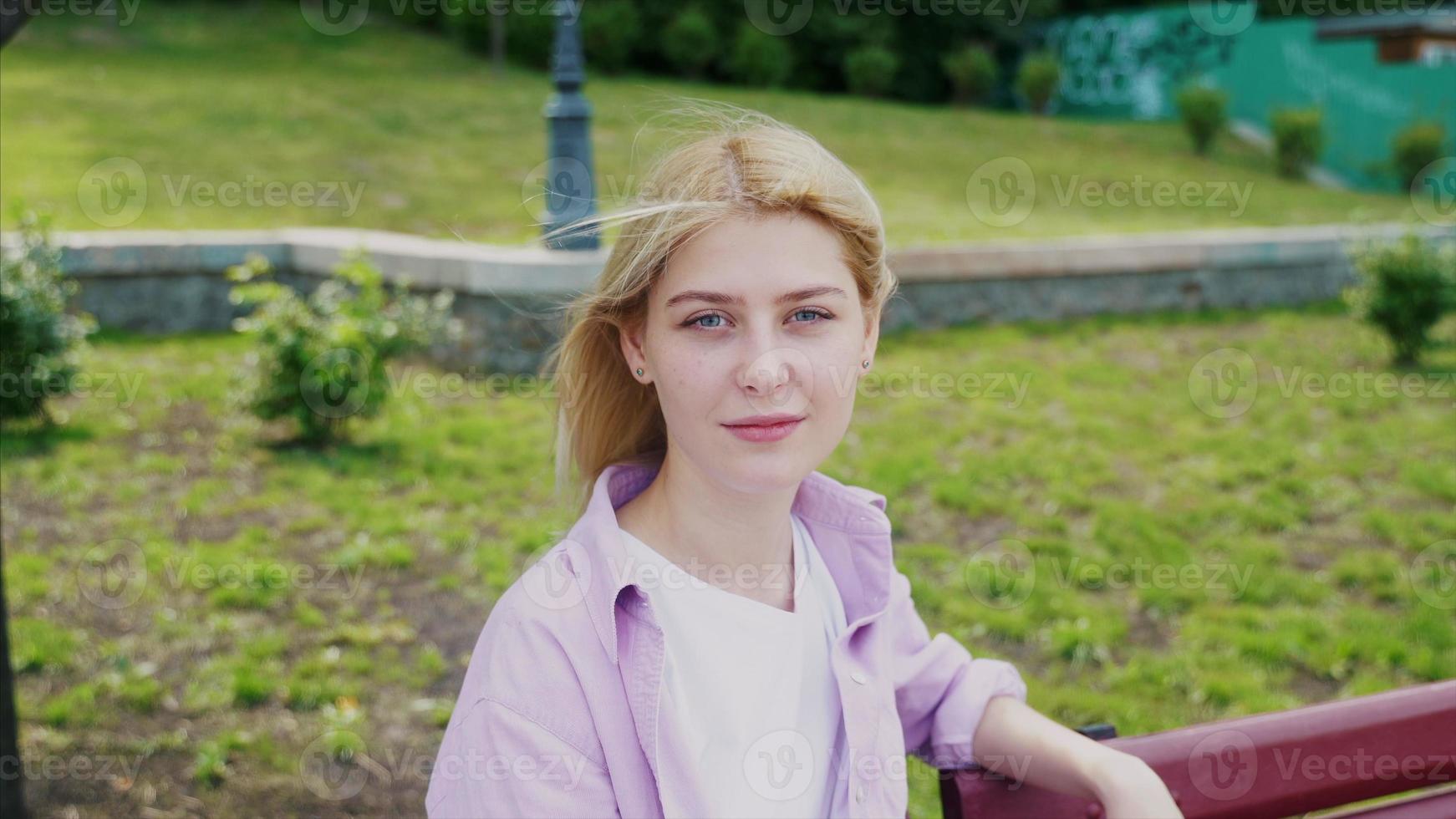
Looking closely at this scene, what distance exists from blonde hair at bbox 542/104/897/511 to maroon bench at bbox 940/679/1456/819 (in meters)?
0.68

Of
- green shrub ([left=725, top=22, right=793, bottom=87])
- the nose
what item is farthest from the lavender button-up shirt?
green shrub ([left=725, top=22, right=793, bottom=87])

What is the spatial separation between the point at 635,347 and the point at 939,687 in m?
0.65

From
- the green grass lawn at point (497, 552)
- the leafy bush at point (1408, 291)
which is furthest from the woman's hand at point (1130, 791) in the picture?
the leafy bush at point (1408, 291)

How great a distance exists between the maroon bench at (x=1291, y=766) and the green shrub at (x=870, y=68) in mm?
Result: 15992

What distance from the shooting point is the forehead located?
1.52 m

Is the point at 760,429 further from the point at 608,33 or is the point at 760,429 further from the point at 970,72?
the point at 970,72

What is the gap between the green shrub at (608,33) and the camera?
15.3 metres

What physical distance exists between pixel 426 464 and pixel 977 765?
3.98m

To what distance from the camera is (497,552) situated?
451 cm

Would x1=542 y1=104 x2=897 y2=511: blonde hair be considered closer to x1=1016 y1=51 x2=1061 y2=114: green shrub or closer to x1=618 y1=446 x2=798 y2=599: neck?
x1=618 y1=446 x2=798 y2=599: neck

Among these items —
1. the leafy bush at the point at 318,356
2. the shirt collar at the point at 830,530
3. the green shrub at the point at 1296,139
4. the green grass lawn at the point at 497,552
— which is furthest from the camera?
the green shrub at the point at 1296,139

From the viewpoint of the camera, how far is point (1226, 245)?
27.3ft

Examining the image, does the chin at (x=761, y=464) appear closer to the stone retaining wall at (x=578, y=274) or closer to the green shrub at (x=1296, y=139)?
the stone retaining wall at (x=578, y=274)

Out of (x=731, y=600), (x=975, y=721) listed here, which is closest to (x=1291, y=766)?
(x=975, y=721)
